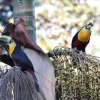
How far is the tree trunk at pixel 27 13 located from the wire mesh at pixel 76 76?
0.53m

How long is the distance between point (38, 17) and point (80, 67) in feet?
17.1

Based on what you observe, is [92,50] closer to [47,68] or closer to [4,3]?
[4,3]

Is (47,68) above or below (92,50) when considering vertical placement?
above

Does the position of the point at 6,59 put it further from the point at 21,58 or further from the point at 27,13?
the point at 27,13

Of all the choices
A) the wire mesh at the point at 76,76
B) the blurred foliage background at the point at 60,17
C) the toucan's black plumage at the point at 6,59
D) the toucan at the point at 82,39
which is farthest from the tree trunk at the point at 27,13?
the blurred foliage background at the point at 60,17

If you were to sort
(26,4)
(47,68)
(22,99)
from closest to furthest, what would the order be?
(22,99) → (47,68) → (26,4)

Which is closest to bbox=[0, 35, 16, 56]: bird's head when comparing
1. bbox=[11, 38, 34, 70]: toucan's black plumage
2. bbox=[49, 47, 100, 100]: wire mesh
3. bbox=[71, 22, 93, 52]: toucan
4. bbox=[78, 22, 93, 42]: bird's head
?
bbox=[11, 38, 34, 70]: toucan's black plumage

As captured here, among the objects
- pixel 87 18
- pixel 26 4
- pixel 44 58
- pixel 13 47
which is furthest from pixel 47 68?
pixel 87 18

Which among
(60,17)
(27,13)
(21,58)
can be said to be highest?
(27,13)

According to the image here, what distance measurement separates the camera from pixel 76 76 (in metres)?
2.99

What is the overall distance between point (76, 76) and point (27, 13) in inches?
32.9

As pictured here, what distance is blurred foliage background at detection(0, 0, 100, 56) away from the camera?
8.03 m

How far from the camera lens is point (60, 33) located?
813cm

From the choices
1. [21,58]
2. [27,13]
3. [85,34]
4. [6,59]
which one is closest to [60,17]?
[85,34]
